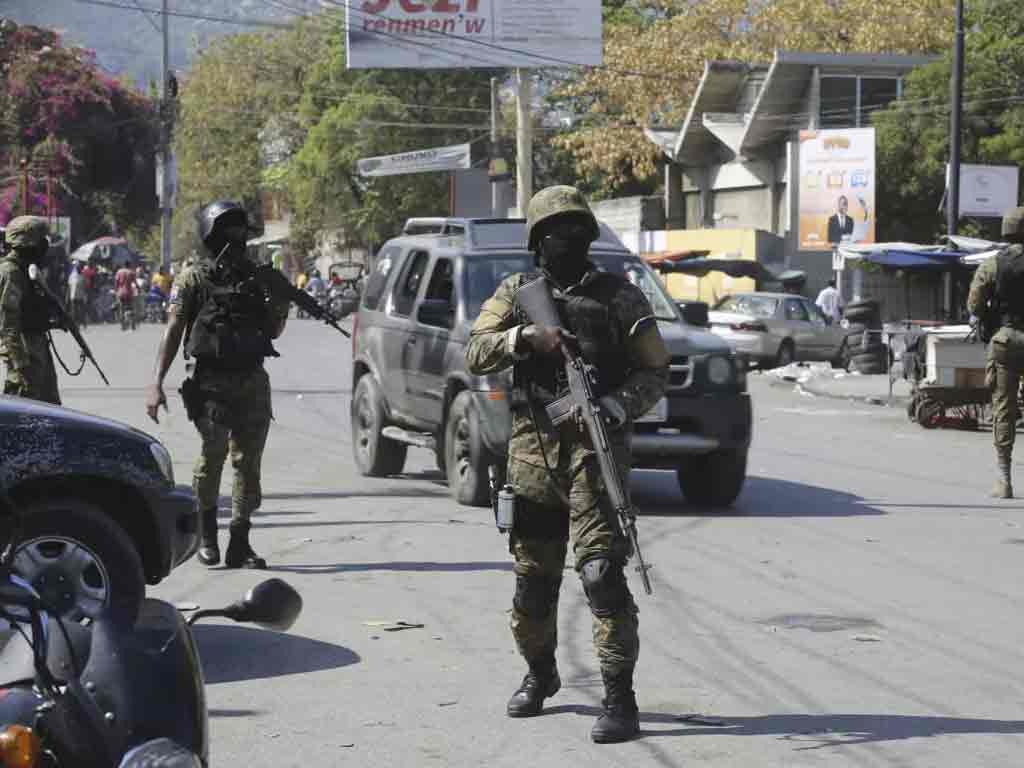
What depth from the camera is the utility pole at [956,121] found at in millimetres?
29422

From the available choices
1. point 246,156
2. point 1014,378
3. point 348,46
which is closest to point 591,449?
point 1014,378

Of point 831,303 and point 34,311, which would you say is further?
point 831,303

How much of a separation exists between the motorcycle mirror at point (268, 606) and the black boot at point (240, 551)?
574 centimetres

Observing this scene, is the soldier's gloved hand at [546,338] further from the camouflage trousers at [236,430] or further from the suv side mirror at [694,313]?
the suv side mirror at [694,313]

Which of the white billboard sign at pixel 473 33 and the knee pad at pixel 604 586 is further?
the white billboard sign at pixel 473 33

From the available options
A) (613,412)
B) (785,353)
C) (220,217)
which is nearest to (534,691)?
(613,412)

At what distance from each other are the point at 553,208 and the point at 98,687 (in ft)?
10.5

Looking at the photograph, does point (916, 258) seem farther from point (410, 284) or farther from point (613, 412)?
point (613, 412)

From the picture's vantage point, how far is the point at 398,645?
7559mm

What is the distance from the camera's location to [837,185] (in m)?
41.5

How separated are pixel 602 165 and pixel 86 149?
19.4 metres

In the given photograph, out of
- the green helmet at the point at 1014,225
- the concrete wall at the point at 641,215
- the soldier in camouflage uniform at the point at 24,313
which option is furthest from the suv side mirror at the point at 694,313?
the concrete wall at the point at 641,215

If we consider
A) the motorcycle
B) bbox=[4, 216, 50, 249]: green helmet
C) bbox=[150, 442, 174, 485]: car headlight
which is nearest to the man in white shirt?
bbox=[4, 216, 50, 249]: green helmet

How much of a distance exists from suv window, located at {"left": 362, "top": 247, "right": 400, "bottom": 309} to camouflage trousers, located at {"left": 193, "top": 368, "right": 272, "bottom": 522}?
4.93 metres
